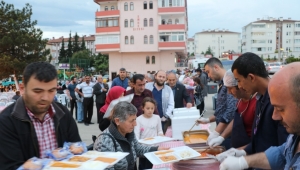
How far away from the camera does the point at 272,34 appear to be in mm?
118312

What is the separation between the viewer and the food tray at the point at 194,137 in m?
3.55

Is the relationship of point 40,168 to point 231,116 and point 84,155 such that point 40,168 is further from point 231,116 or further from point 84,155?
point 231,116

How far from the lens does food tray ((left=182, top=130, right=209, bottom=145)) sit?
3.55 metres

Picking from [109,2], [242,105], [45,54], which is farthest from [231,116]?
[109,2]

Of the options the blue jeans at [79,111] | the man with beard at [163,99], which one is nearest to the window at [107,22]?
the blue jeans at [79,111]

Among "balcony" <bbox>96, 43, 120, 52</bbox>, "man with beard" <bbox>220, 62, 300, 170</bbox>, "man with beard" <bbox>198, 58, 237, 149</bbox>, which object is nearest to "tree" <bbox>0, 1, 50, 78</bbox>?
"balcony" <bbox>96, 43, 120, 52</bbox>

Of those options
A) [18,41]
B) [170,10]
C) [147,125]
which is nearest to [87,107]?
[147,125]

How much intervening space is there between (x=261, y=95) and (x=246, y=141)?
63cm

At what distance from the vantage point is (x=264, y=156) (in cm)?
224

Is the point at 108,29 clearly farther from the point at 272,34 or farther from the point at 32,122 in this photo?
the point at 272,34

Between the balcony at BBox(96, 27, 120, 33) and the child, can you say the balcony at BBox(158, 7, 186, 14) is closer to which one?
the balcony at BBox(96, 27, 120, 33)

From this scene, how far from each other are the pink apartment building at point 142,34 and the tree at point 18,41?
16.4 meters

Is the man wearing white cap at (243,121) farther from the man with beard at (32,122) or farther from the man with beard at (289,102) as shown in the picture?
the man with beard at (32,122)

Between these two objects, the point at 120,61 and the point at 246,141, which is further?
the point at 120,61
